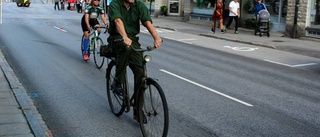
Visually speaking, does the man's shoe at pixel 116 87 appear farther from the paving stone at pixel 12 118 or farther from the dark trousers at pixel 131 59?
the paving stone at pixel 12 118

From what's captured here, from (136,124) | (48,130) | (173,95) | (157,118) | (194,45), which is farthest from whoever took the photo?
(194,45)

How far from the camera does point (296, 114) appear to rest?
726cm

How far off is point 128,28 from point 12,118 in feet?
6.86

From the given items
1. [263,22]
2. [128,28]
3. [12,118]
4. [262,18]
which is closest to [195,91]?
[128,28]

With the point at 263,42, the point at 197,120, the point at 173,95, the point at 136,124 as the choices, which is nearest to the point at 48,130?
the point at 136,124

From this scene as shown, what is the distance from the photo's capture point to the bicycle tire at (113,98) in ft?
21.3

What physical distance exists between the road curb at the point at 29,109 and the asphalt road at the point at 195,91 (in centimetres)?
19

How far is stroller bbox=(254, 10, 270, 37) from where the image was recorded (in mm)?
20359

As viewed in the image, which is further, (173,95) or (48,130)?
(173,95)

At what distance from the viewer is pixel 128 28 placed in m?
5.92

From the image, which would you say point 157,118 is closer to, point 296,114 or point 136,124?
point 136,124

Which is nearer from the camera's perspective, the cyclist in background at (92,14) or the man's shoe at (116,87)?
the man's shoe at (116,87)

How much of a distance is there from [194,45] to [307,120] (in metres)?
11.1

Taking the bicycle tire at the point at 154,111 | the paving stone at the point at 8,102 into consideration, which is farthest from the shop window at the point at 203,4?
the bicycle tire at the point at 154,111
